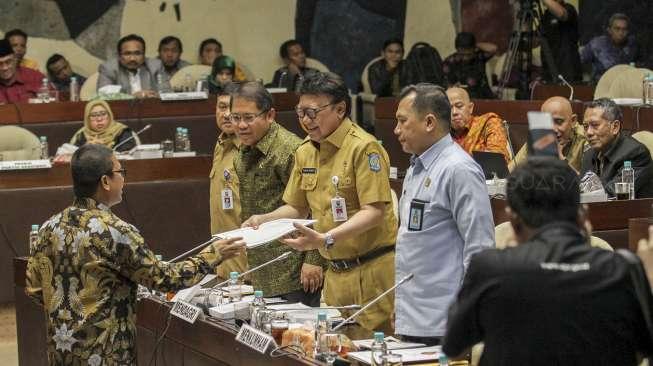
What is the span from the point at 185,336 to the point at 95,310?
2.40 ft

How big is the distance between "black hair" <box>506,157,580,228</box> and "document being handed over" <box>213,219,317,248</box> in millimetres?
1673

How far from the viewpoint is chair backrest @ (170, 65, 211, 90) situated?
1019 centimetres

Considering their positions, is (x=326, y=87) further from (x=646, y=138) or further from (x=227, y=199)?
(x=646, y=138)

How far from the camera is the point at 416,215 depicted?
364cm

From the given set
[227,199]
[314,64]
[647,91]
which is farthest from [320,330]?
[314,64]

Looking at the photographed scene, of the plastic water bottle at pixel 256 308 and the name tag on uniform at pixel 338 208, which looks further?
the name tag on uniform at pixel 338 208

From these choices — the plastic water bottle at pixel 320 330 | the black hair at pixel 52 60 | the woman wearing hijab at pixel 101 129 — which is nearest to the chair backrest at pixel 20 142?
the woman wearing hijab at pixel 101 129

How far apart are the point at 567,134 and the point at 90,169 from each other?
381 centimetres

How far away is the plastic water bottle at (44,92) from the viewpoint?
955 cm

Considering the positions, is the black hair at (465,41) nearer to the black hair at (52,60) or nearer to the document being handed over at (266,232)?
the black hair at (52,60)

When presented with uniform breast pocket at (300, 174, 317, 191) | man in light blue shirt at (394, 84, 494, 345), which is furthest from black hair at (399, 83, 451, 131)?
uniform breast pocket at (300, 174, 317, 191)

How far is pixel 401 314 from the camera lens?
3764mm

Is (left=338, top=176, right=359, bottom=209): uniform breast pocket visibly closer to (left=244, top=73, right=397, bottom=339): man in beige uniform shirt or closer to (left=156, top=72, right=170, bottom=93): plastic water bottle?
(left=244, top=73, right=397, bottom=339): man in beige uniform shirt

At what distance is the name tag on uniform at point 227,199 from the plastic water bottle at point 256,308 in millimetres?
1164
